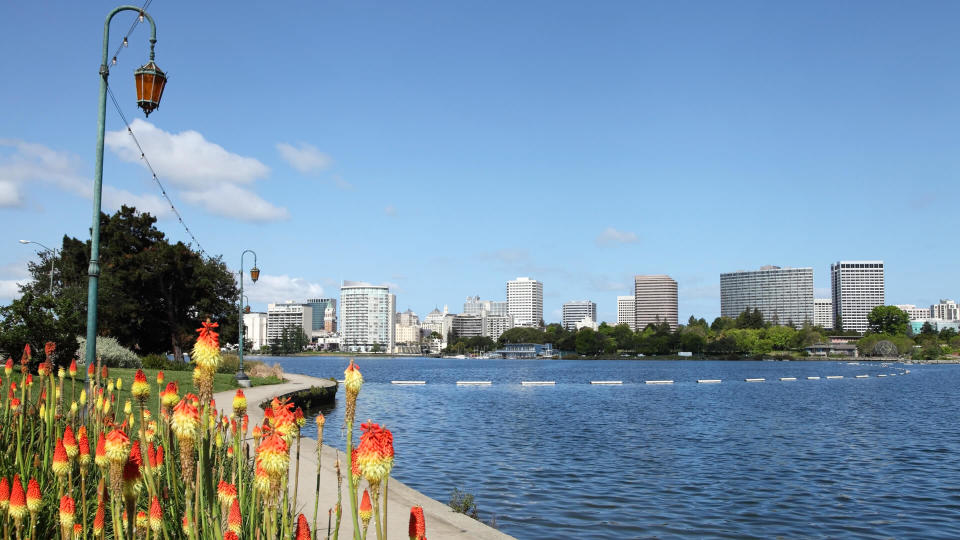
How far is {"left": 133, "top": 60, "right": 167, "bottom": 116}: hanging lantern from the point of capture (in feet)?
33.8

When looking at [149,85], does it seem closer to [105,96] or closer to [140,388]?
[105,96]

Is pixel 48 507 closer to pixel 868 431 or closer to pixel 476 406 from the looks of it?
pixel 868 431

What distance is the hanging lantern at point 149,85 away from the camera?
1030cm

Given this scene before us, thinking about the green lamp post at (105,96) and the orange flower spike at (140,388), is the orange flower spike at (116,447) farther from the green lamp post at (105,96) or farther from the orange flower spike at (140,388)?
the green lamp post at (105,96)

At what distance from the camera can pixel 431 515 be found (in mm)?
9391

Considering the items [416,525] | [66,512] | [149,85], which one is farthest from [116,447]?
[149,85]

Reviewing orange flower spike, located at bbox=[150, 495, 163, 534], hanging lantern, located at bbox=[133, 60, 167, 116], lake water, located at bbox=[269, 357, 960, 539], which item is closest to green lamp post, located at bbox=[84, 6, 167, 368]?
hanging lantern, located at bbox=[133, 60, 167, 116]

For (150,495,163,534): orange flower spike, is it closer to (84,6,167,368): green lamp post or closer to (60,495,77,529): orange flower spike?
(60,495,77,529): orange flower spike

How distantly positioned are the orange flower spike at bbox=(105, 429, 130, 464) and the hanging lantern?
853 cm

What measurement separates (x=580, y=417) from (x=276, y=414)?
33.4 meters

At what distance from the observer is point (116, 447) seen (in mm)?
3109

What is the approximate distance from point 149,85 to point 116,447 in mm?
8630

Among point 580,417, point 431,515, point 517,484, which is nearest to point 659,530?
point 517,484

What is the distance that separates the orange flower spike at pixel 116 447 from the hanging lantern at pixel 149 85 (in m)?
8.53
